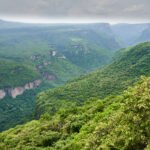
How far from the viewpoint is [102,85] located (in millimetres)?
141875

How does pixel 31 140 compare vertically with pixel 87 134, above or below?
below

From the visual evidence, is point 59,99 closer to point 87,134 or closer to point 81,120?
point 81,120

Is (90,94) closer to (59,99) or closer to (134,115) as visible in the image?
(59,99)

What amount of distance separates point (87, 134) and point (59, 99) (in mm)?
91376

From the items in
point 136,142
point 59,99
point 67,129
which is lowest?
point 59,99

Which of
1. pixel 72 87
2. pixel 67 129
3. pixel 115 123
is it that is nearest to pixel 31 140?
pixel 67 129

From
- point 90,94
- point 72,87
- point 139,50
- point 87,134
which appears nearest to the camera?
point 87,134

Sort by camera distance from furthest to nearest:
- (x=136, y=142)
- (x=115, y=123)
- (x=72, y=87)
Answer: (x=72, y=87)
(x=115, y=123)
(x=136, y=142)

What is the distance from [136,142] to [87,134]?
14.0m

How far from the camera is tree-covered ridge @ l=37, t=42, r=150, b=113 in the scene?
13088 centimetres

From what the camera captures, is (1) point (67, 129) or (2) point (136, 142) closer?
(2) point (136, 142)

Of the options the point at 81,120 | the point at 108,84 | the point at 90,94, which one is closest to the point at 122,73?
the point at 108,84

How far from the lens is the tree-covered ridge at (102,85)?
13088 cm

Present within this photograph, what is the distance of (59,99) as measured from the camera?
5433 inches
